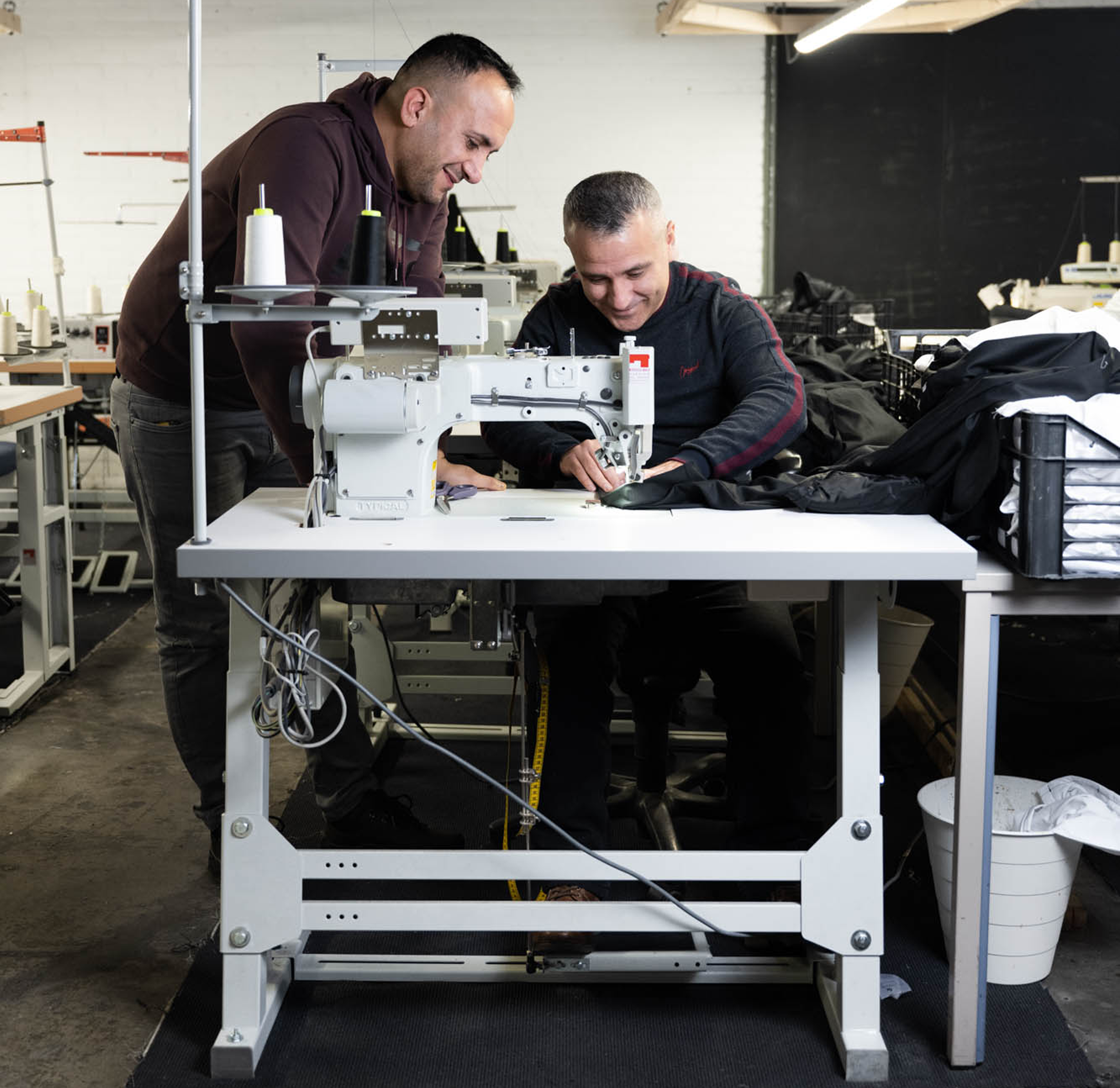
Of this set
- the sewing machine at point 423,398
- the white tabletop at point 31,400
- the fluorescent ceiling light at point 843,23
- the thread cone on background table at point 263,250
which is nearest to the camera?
the thread cone on background table at point 263,250

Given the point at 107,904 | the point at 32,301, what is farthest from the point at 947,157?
the point at 107,904

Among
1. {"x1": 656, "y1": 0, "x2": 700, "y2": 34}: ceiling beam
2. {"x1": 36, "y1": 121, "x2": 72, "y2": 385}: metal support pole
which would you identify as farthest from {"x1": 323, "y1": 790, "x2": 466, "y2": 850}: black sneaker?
{"x1": 656, "y1": 0, "x2": 700, "y2": 34}: ceiling beam

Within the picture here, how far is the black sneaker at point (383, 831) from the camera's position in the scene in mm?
2414

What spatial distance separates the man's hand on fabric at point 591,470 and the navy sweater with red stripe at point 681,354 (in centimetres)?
24

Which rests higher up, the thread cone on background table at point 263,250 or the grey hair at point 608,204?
the grey hair at point 608,204

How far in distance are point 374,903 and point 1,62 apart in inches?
291

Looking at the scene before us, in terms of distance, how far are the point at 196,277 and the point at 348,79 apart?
667 cm

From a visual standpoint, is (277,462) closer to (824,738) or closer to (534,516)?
(534,516)

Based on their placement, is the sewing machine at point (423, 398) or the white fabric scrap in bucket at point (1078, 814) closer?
the sewing machine at point (423, 398)

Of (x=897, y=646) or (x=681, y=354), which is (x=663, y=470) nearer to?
(x=681, y=354)

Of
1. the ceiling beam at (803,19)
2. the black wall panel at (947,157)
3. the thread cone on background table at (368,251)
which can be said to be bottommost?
the thread cone on background table at (368,251)

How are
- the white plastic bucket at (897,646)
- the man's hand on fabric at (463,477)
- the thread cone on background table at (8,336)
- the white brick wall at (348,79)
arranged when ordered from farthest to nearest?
the white brick wall at (348,79) → the thread cone on background table at (8,336) → the white plastic bucket at (897,646) → the man's hand on fabric at (463,477)

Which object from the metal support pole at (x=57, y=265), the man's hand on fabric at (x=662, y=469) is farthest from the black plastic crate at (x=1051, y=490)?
the metal support pole at (x=57, y=265)

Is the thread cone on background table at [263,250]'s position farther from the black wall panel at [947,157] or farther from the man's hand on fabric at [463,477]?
the black wall panel at [947,157]
